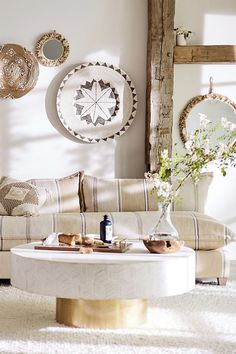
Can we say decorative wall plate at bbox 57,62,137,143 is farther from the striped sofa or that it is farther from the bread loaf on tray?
the bread loaf on tray

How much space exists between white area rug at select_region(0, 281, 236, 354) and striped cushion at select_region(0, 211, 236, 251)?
0.56 meters

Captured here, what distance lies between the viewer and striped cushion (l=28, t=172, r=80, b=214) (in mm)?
5387

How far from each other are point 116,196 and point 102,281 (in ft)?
7.27

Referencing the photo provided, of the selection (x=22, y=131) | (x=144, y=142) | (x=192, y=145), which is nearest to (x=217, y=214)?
(x=144, y=142)

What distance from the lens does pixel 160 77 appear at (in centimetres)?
572

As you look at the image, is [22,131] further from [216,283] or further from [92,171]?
[216,283]

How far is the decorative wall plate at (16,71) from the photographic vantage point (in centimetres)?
579

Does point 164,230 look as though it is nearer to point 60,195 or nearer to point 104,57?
point 60,195

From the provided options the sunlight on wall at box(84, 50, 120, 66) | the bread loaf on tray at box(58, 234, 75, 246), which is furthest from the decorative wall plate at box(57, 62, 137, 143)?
the bread loaf on tray at box(58, 234, 75, 246)

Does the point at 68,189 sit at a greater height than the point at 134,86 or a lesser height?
lesser

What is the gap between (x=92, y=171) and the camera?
597cm


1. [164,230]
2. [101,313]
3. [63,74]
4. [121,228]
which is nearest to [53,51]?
[63,74]

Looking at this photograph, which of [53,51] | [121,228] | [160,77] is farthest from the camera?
[53,51]

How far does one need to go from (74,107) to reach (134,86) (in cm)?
58
